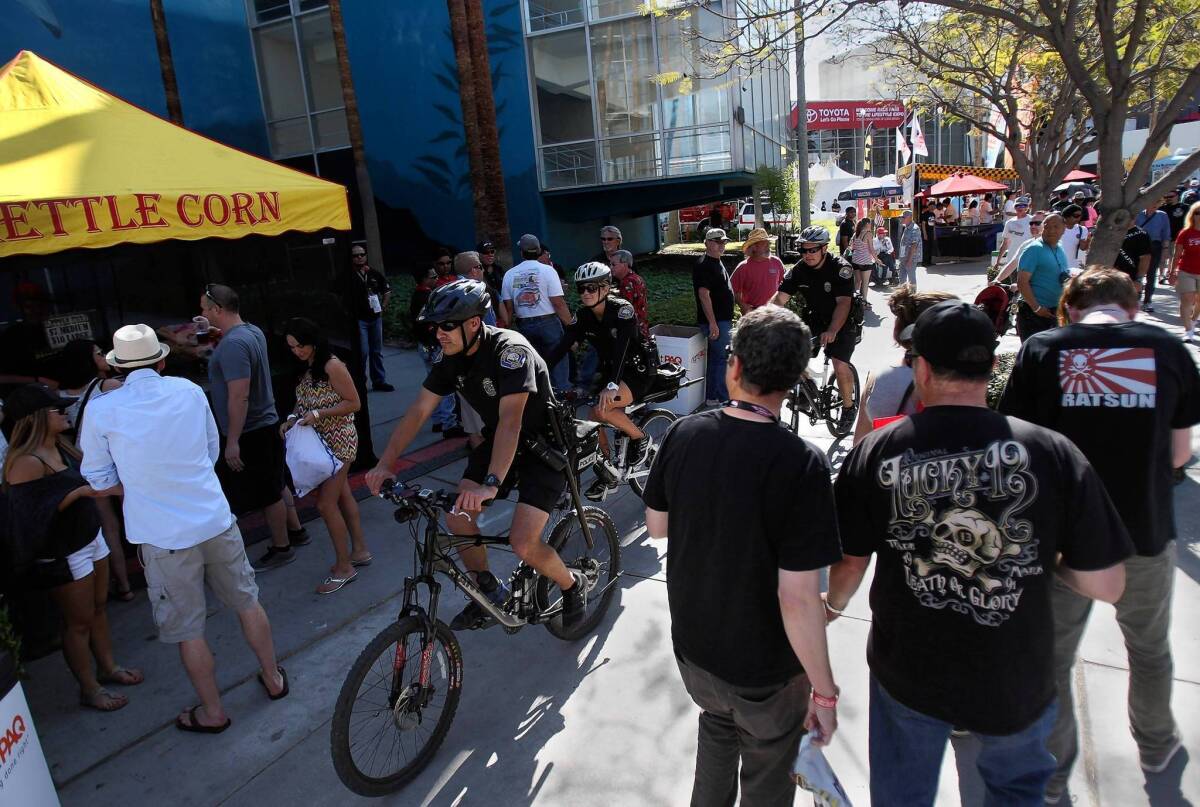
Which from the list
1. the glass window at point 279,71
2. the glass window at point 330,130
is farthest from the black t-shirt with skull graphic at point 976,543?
the glass window at point 279,71

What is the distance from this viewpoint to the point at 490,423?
12.0 feet

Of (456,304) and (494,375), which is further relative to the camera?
(494,375)

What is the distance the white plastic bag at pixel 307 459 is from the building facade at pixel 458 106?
13.8 metres

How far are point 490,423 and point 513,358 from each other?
16.4 inches

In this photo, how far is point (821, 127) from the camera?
213 feet

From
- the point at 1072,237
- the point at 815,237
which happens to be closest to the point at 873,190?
the point at 1072,237

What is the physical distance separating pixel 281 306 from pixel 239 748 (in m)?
4.29

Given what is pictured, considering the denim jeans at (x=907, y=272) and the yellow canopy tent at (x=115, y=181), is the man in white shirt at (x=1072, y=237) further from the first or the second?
the yellow canopy tent at (x=115, y=181)

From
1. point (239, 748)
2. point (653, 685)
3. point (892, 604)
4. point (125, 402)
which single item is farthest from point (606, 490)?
point (892, 604)

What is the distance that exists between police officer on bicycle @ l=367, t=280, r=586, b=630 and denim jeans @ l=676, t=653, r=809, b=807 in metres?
1.26

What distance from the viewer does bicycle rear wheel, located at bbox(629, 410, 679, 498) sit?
5.73 m

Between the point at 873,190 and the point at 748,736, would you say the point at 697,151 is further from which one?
the point at 748,736

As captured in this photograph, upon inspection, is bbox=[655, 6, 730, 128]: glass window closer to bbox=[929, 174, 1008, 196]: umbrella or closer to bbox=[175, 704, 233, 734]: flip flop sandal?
bbox=[929, 174, 1008, 196]: umbrella

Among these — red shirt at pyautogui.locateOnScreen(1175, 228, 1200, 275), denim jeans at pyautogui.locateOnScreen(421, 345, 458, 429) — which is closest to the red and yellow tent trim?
red shirt at pyautogui.locateOnScreen(1175, 228, 1200, 275)
